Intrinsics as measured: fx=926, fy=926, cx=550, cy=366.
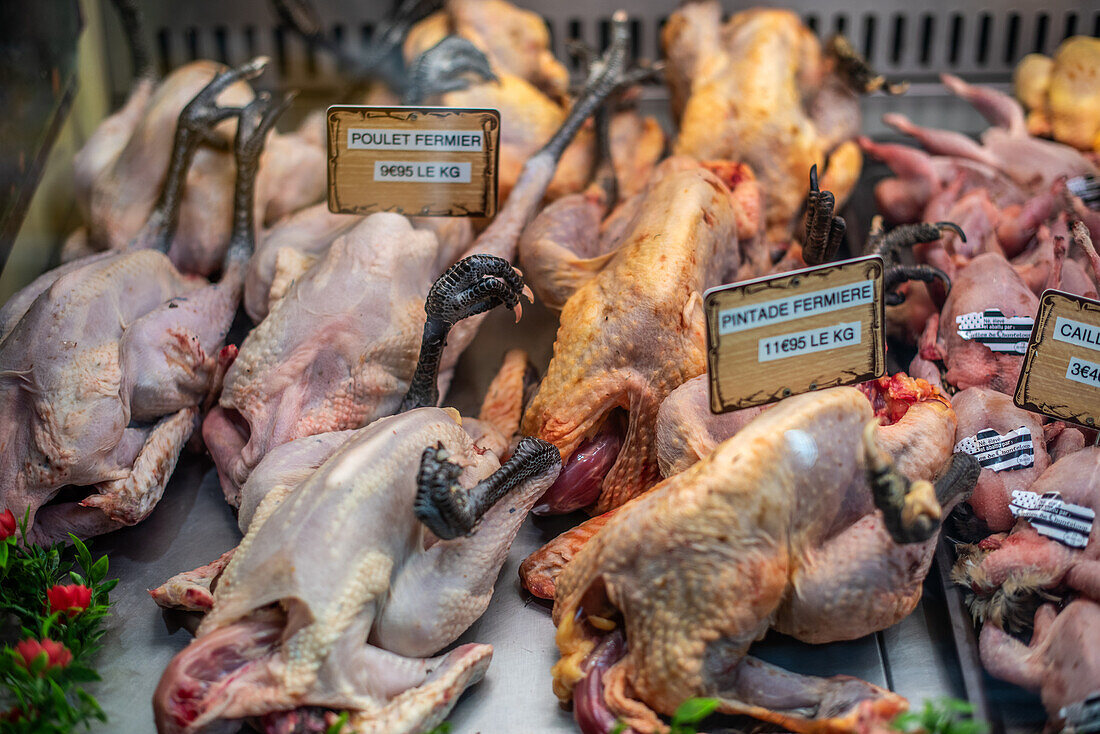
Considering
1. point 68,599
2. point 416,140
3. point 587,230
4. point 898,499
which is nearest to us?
point 898,499

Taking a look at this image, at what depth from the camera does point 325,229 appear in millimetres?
2689

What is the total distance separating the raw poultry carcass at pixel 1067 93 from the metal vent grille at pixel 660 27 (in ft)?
0.53

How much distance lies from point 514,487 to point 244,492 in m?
0.59

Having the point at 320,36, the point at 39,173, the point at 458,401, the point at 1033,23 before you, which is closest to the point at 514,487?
the point at 458,401

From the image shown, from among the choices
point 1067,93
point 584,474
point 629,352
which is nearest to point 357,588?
point 584,474

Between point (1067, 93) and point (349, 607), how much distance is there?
2987mm

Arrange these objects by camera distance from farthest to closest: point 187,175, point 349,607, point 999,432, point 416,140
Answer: point 187,175 < point 416,140 < point 999,432 < point 349,607

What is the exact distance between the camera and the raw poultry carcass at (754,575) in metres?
1.61

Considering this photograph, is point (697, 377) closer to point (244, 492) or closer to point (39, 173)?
point (244, 492)

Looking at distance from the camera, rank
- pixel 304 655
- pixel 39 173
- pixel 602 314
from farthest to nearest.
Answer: pixel 39 173 < pixel 602 314 < pixel 304 655

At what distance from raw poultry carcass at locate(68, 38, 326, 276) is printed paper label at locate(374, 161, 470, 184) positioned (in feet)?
1.94

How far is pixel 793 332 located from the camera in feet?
6.01

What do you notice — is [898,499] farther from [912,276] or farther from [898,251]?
[898,251]

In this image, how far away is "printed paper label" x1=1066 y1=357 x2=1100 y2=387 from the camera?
1.94 metres
